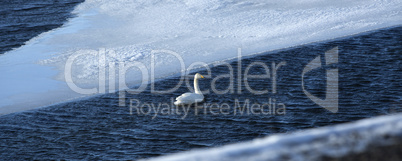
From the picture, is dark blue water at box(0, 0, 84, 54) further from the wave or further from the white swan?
the white swan

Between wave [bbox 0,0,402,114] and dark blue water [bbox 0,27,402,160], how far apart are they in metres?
0.72

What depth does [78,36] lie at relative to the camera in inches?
420

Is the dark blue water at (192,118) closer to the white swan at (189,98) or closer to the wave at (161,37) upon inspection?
the white swan at (189,98)

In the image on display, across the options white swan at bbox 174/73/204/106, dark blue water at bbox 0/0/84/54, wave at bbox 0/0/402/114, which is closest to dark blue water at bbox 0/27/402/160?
white swan at bbox 174/73/204/106

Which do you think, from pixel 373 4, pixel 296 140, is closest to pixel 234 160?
pixel 296 140

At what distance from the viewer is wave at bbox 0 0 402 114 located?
26.6ft

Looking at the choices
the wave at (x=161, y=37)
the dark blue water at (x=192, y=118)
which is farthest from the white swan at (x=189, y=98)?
the wave at (x=161, y=37)

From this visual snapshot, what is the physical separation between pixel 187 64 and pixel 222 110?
2221 mm

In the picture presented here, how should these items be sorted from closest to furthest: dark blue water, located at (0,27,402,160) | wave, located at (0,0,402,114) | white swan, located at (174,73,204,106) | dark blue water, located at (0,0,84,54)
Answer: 1. dark blue water, located at (0,27,402,160)
2. white swan, located at (174,73,204,106)
3. wave, located at (0,0,402,114)
4. dark blue water, located at (0,0,84,54)

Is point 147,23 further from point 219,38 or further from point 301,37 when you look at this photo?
point 301,37

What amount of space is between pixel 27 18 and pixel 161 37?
5.22 meters

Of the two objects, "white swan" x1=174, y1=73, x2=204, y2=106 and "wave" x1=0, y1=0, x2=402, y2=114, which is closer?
"white swan" x1=174, y1=73, x2=204, y2=106

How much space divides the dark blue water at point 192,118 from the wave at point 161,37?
0.72 metres

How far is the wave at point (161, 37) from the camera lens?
8.10 m
